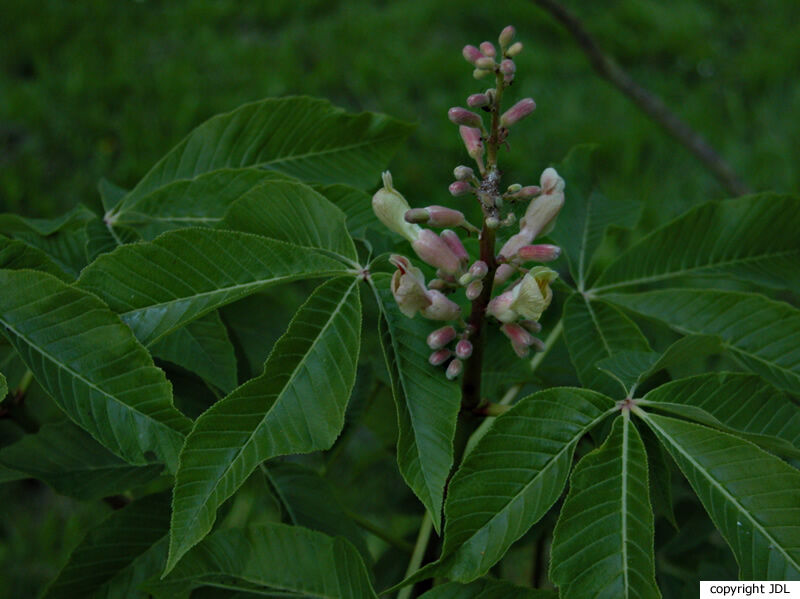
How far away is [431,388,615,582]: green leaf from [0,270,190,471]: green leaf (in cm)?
31

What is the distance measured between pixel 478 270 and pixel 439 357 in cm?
11

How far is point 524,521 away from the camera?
884 mm

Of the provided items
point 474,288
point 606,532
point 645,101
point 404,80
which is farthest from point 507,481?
point 404,80

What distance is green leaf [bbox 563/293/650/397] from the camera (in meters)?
1.10

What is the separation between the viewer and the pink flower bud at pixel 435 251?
995 millimetres

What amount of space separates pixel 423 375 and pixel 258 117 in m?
0.51

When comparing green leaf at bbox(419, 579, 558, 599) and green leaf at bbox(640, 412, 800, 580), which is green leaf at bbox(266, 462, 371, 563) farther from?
green leaf at bbox(640, 412, 800, 580)

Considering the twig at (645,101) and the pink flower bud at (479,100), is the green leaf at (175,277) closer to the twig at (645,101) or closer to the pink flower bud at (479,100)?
the pink flower bud at (479,100)

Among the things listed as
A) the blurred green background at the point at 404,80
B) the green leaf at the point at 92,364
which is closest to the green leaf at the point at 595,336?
the green leaf at the point at 92,364

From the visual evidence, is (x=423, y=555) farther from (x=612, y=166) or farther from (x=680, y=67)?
(x=680, y=67)

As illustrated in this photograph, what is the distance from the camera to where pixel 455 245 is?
3.37 feet

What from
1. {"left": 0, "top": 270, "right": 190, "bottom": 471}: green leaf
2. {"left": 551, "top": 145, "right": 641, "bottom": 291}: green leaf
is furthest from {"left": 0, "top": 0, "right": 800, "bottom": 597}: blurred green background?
{"left": 0, "top": 270, "right": 190, "bottom": 471}: green leaf

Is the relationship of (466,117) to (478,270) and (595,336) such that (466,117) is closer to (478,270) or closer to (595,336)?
(478,270)

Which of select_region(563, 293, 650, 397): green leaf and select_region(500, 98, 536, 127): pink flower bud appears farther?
select_region(563, 293, 650, 397): green leaf
